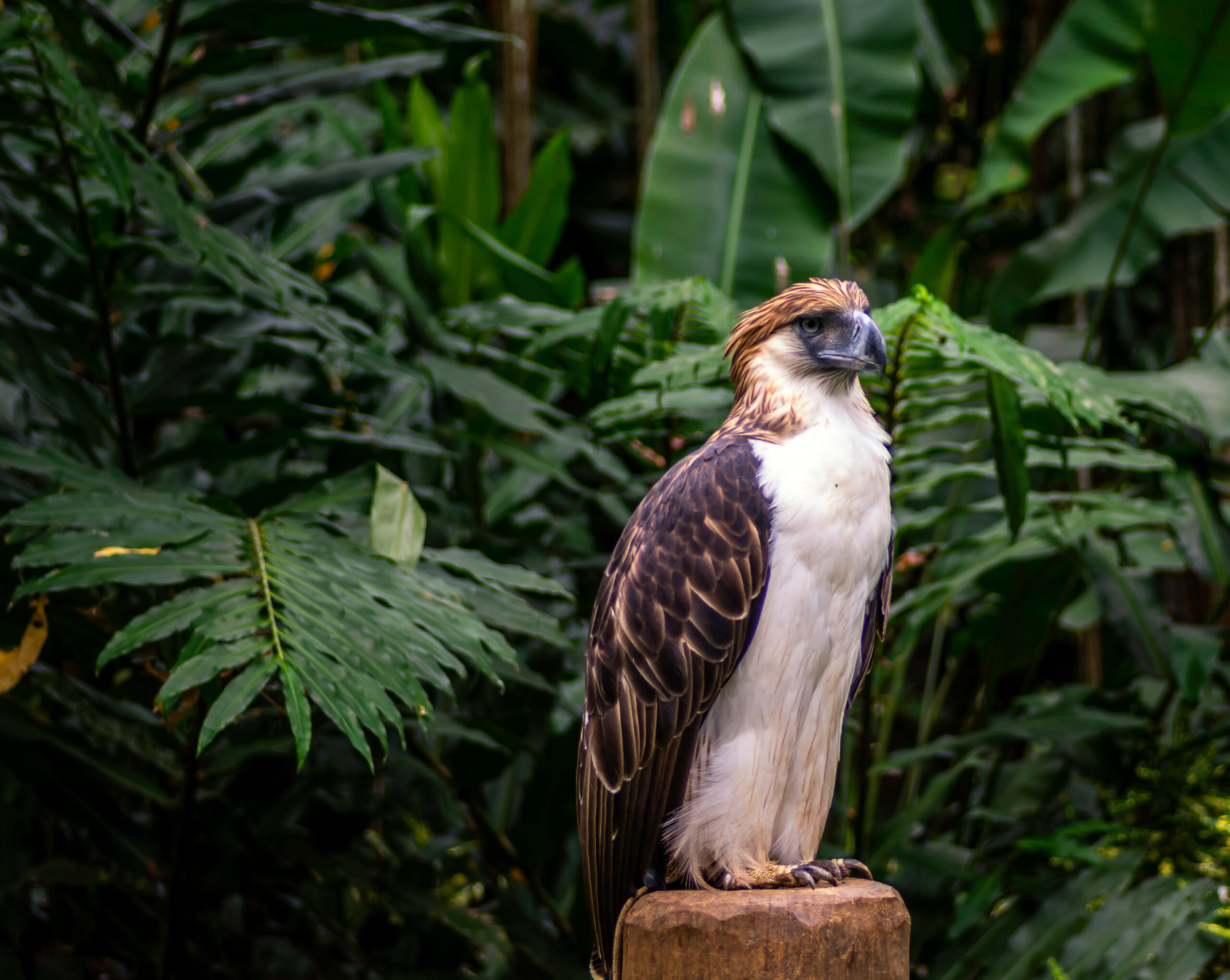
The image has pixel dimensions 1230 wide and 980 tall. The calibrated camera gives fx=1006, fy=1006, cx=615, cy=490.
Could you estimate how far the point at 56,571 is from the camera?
1346mm

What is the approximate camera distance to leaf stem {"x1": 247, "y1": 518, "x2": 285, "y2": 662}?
1259 mm

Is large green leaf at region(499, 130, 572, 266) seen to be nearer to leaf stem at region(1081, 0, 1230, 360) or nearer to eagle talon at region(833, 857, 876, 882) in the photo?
leaf stem at region(1081, 0, 1230, 360)

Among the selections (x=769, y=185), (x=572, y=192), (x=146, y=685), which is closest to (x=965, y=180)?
(x=572, y=192)

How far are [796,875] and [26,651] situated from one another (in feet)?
3.99

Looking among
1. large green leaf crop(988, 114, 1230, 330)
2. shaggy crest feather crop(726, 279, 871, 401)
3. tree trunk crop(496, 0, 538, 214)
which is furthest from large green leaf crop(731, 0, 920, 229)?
shaggy crest feather crop(726, 279, 871, 401)

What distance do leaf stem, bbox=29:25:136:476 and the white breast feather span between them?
1257 millimetres

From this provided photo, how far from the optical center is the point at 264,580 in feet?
4.53

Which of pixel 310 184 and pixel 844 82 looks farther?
pixel 844 82

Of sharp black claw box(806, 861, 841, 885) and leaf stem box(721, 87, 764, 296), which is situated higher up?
leaf stem box(721, 87, 764, 296)

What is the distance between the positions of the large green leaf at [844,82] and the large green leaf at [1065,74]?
Answer: 0.40 metres

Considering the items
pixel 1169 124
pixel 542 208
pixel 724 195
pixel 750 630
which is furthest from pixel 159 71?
pixel 1169 124

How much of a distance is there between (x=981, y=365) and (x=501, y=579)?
0.91 metres

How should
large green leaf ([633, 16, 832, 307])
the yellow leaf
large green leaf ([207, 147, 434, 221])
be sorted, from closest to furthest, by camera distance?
1. the yellow leaf
2. large green leaf ([207, 147, 434, 221])
3. large green leaf ([633, 16, 832, 307])

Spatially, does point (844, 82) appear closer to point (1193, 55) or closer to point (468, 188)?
point (1193, 55)
